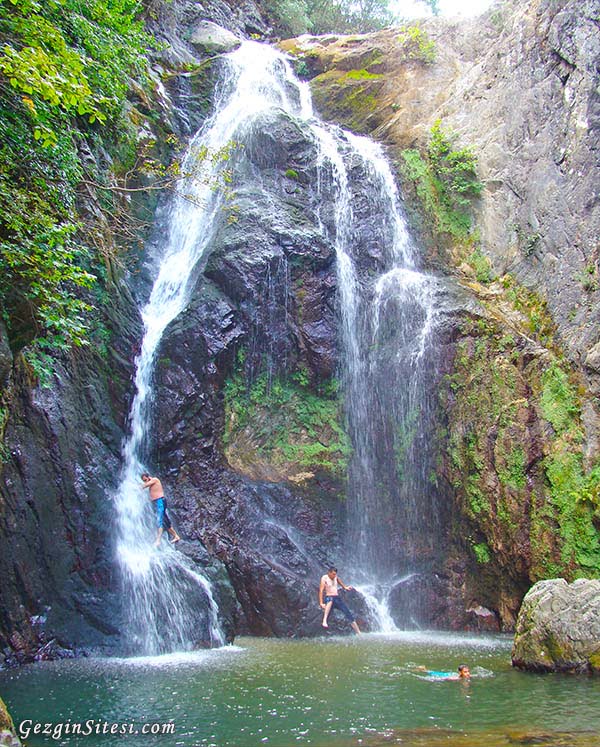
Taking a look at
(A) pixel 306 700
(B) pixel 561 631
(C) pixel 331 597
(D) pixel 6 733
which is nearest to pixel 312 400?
(C) pixel 331 597

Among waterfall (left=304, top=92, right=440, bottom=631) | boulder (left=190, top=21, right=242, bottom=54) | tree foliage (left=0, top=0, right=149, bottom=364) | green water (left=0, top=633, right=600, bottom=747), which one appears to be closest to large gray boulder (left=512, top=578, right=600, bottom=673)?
green water (left=0, top=633, right=600, bottom=747)

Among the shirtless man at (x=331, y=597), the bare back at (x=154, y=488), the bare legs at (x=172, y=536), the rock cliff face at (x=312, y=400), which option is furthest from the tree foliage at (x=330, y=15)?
the shirtless man at (x=331, y=597)

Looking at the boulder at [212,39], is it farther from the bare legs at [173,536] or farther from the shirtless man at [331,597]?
the shirtless man at [331,597]

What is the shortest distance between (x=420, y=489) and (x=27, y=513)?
7815 mm

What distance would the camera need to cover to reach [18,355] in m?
9.18

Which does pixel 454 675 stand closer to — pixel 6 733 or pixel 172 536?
pixel 6 733

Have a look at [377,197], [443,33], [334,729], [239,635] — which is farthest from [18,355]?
[443,33]

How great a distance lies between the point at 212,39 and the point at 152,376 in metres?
15.4

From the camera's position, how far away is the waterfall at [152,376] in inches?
369

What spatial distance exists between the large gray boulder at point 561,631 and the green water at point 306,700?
0.29 meters

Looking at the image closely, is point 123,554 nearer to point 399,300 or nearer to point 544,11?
point 399,300

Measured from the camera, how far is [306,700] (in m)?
6.03

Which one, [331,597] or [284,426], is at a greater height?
[284,426]

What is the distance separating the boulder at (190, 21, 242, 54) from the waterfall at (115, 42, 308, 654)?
1495 millimetres
